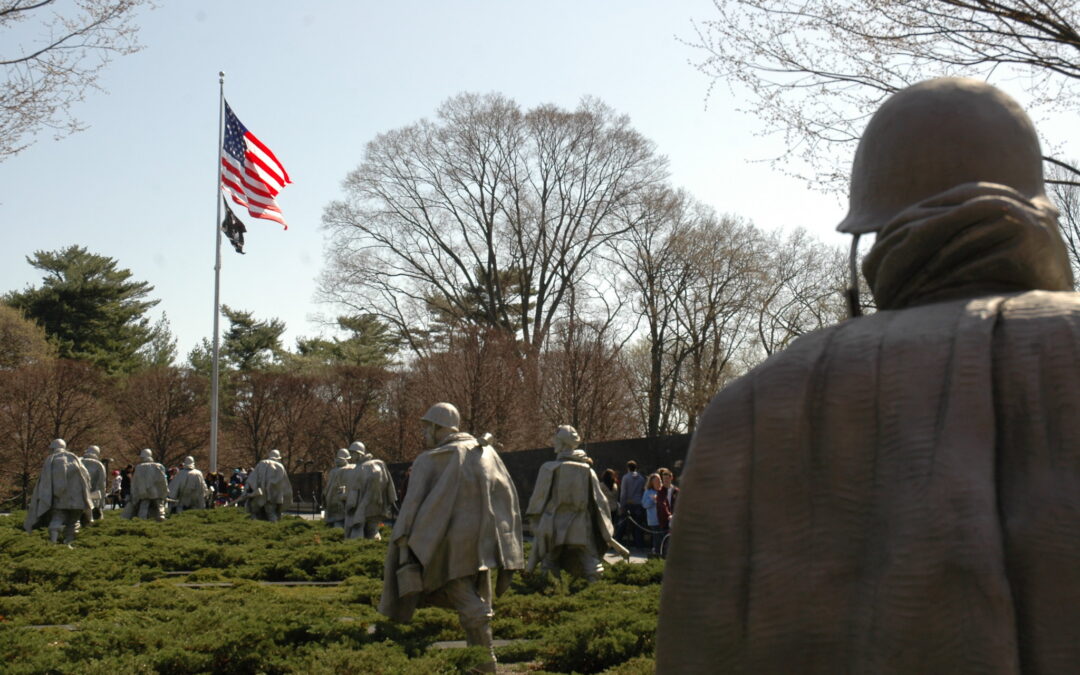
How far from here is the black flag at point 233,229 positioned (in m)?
36.3

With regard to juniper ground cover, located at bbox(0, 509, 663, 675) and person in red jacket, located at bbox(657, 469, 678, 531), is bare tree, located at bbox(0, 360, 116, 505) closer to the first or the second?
juniper ground cover, located at bbox(0, 509, 663, 675)

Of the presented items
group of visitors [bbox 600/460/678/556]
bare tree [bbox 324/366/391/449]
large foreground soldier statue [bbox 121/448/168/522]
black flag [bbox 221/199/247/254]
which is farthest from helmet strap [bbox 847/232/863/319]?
bare tree [bbox 324/366/391/449]

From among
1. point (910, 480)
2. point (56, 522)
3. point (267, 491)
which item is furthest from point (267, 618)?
point (267, 491)

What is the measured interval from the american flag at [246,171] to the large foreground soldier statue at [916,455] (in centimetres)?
3229

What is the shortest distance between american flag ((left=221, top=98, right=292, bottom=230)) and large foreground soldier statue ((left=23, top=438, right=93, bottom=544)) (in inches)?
409

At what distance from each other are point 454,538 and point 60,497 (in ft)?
56.7

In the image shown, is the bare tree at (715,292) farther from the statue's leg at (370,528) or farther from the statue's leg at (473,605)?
the statue's leg at (473,605)

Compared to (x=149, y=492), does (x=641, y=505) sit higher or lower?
lower

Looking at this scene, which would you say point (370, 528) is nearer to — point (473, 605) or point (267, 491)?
point (267, 491)

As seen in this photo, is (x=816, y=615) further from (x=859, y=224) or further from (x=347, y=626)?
(x=347, y=626)

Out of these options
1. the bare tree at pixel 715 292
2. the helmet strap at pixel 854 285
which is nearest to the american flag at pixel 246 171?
the bare tree at pixel 715 292

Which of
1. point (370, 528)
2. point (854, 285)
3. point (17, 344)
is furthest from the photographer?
point (17, 344)

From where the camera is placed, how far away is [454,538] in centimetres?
999

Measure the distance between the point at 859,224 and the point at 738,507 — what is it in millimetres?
541
